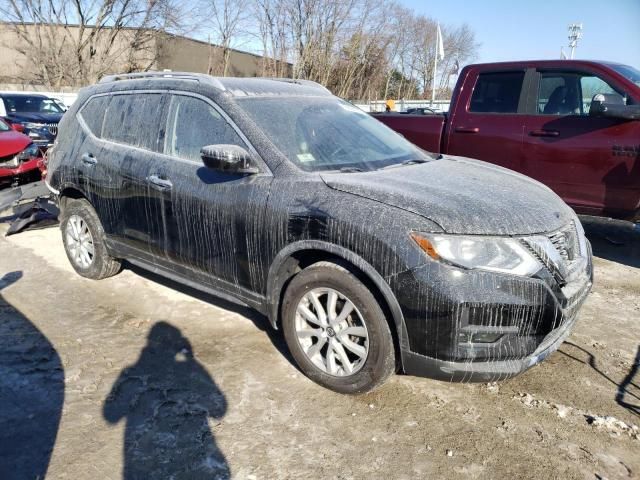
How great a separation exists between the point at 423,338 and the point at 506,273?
540 millimetres

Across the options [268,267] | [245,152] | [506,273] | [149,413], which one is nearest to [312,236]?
[268,267]

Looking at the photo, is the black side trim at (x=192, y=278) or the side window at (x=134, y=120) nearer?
the black side trim at (x=192, y=278)

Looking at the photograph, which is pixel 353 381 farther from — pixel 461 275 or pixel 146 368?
pixel 146 368

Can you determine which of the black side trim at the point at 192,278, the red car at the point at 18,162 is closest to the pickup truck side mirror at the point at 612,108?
the black side trim at the point at 192,278

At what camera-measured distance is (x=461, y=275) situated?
101 inches

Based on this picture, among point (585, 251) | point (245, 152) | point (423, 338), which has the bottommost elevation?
point (423, 338)

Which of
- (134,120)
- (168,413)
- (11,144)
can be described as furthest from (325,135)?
(11,144)

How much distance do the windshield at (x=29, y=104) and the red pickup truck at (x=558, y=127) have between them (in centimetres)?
1272

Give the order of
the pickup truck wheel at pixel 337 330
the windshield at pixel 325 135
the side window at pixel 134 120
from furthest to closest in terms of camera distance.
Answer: the side window at pixel 134 120 < the windshield at pixel 325 135 < the pickup truck wheel at pixel 337 330

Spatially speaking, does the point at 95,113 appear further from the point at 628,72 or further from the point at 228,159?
the point at 628,72

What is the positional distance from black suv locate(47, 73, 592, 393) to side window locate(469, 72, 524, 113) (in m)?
2.33

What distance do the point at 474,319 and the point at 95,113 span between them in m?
3.78

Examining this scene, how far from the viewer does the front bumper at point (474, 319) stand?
257 cm

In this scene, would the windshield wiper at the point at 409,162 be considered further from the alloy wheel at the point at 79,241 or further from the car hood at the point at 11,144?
the car hood at the point at 11,144
